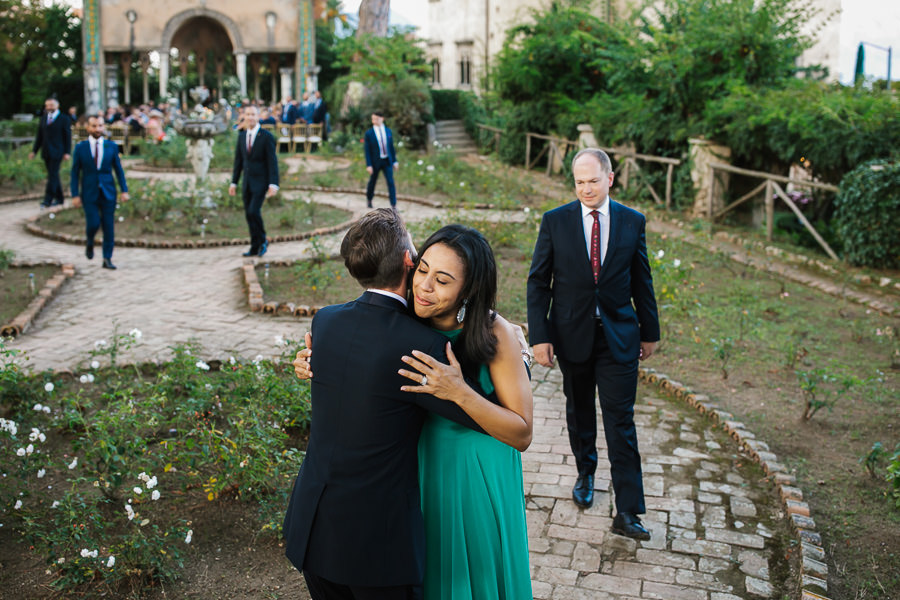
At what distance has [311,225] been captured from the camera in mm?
12672

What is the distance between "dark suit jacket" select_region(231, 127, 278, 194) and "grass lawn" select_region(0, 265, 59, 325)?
92.9 inches

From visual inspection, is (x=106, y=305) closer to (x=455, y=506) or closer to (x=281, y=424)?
(x=281, y=424)

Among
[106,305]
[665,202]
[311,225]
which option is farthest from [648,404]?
[665,202]

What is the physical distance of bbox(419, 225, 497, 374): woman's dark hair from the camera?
2.43 m

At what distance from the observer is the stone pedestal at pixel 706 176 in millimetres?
13734

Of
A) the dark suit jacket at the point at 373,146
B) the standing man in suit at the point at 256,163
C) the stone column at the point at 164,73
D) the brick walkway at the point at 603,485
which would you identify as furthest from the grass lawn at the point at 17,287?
the stone column at the point at 164,73

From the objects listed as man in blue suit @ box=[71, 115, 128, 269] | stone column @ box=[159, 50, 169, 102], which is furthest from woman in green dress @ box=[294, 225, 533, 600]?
stone column @ box=[159, 50, 169, 102]

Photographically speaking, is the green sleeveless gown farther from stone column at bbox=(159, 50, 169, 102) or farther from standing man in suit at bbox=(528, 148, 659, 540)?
stone column at bbox=(159, 50, 169, 102)

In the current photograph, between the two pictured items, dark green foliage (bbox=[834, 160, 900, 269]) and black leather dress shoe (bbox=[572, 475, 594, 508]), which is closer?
black leather dress shoe (bbox=[572, 475, 594, 508])

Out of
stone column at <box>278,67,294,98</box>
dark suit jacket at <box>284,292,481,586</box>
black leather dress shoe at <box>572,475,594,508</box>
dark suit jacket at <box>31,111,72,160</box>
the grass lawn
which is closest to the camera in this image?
dark suit jacket at <box>284,292,481,586</box>

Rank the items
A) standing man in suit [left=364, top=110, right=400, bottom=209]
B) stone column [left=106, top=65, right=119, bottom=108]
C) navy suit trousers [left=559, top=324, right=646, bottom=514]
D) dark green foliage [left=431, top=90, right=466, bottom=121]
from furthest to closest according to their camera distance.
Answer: stone column [left=106, top=65, right=119, bottom=108]
dark green foliage [left=431, top=90, right=466, bottom=121]
standing man in suit [left=364, top=110, right=400, bottom=209]
navy suit trousers [left=559, top=324, right=646, bottom=514]

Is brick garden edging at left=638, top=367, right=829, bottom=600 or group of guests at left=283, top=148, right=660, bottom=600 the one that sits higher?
group of guests at left=283, top=148, right=660, bottom=600

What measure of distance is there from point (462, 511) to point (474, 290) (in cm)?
63

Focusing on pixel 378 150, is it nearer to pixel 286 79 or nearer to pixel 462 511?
pixel 462 511
